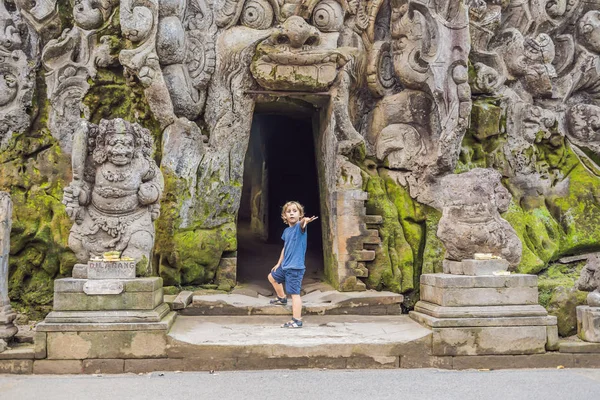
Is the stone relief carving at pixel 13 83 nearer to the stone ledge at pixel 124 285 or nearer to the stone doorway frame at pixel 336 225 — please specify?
the stone doorway frame at pixel 336 225

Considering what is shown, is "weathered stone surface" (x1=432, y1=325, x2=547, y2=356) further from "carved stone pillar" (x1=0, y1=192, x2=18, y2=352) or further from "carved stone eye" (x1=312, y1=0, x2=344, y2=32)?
"carved stone eye" (x1=312, y1=0, x2=344, y2=32)

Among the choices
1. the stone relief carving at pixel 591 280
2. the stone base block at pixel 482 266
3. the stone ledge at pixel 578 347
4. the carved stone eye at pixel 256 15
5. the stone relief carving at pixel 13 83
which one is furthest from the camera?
the stone relief carving at pixel 13 83

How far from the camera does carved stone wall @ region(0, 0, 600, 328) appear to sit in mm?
7660

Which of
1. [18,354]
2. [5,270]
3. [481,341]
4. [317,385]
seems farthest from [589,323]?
[5,270]

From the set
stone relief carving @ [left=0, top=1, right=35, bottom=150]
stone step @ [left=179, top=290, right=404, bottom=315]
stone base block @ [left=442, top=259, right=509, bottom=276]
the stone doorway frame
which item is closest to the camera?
stone base block @ [left=442, top=259, right=509, bottom=276]

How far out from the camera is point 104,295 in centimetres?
500

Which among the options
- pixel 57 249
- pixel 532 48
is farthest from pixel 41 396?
pixel 532 48

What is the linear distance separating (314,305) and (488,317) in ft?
7.74

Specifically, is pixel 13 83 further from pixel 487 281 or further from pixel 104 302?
pixel 487 281

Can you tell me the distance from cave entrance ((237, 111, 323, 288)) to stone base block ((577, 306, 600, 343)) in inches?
213

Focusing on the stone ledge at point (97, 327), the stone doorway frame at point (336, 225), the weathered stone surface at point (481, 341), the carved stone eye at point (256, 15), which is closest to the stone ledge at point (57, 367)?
the stone ledge at point (97, 327)

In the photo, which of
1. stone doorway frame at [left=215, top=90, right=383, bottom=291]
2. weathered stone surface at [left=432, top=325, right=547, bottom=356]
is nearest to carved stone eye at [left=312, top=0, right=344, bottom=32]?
stone doorway frame at [left=215, top=90, right=383, bottom=291]

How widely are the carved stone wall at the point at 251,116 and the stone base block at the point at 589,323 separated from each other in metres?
2.21

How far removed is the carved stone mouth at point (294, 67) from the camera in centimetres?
790
